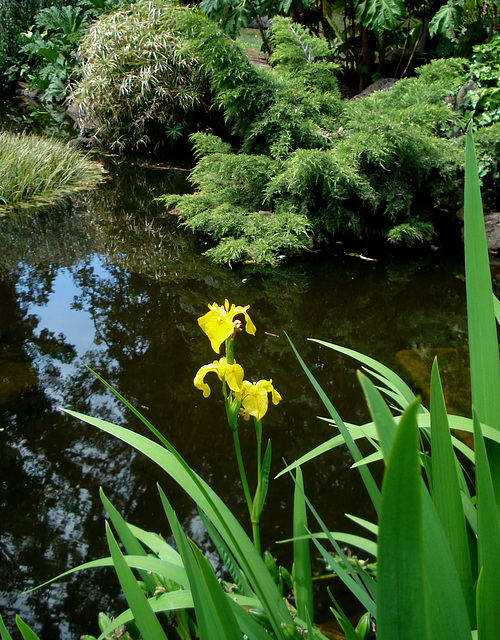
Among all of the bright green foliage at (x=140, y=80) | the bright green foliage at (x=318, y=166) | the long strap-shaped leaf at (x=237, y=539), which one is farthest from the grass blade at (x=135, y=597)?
the bright green foliage at (x=140, y=80)

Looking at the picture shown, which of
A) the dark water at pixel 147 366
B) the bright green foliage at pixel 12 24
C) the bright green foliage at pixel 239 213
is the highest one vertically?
the bright green foliage at pixel 12 24

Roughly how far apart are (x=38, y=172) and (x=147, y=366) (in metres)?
3.73

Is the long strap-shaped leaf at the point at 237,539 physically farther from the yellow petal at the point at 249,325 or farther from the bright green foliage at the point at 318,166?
the bright green foliage at the point at 318,166

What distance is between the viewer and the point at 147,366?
8.39ft

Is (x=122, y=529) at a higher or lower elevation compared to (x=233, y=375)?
lower

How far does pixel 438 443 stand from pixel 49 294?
3138 millimetres

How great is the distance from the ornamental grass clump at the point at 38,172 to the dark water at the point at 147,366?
0.80 meters

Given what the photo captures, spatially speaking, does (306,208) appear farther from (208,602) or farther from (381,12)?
(208,602)

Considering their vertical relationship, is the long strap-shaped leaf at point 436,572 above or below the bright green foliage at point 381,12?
below

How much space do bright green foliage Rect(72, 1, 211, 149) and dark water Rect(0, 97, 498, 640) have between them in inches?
117

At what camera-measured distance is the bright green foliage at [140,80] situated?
6.75 meters

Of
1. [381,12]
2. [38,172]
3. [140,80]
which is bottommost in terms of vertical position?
[38,172]

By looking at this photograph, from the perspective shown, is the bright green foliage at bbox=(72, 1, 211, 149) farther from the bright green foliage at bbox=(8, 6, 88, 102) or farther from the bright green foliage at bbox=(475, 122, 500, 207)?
the bright green foliage at bbox=(475, 122, 500, 207)

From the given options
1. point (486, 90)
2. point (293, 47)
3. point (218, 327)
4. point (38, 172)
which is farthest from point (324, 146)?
point (218, 327)
